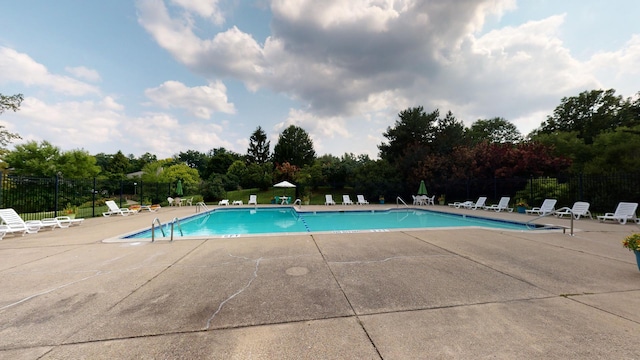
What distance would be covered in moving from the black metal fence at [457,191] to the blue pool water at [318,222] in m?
4.69

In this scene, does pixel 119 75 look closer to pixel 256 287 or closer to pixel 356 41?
pixel 356 41

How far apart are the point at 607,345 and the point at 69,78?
18.0 m

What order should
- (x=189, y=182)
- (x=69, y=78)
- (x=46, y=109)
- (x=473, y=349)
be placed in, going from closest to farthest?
A: (x=473, y=349) < (x=69, y=78) < (x=46, y=109) < (x=189, y=182)

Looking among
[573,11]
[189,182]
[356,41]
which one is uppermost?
[356,41]

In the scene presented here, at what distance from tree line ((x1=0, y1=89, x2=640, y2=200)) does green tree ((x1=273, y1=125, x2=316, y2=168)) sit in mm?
234

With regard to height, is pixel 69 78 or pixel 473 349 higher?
pixel 69 78

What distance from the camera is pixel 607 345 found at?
192cm

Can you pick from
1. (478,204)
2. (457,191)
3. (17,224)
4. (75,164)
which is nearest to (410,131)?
(457,191)

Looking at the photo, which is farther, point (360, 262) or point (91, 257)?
point (91, 257)

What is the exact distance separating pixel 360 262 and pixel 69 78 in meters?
15.7

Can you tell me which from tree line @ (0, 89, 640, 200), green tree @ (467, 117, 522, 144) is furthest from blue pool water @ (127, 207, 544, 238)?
green tree @ (467, 117, 522, 144)

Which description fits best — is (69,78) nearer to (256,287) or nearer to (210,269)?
(210,269)

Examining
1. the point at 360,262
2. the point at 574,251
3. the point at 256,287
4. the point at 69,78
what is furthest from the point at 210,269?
the point at 69,78

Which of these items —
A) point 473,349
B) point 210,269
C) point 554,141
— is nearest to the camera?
point 473,349
